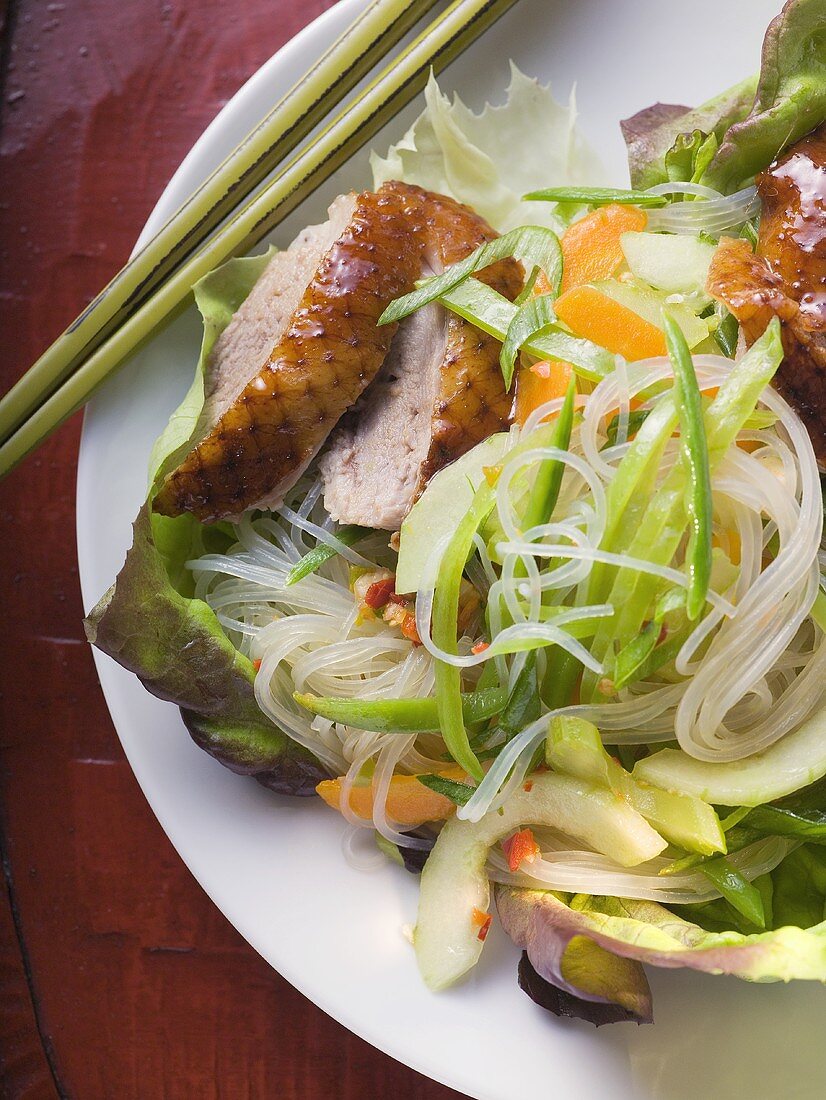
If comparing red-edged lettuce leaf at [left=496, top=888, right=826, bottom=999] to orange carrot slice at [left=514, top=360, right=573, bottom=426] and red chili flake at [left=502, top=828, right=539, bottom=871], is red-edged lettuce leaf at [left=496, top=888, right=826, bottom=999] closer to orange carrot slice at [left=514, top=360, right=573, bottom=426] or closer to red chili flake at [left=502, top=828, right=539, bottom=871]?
red chili flake at [left=502, top=828, right=539, bottom=871]

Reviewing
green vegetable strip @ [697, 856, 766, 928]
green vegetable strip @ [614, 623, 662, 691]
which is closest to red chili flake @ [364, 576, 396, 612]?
green vegetable strip @ [614, 623, 662, 691]

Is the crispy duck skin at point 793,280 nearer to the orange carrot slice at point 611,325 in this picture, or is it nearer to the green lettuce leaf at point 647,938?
A: the orange carrot slice at point 611,325

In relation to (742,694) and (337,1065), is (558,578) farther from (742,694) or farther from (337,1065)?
(337,1065)

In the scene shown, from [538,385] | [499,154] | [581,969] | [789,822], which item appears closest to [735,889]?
[789,822]

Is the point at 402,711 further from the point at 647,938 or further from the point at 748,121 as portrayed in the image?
the point at 748,121

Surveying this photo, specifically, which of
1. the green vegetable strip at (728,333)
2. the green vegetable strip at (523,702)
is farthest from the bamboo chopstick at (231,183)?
the green vegetable strip at (523,702)

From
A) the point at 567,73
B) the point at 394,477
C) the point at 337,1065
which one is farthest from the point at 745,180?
the point at 337,1065
